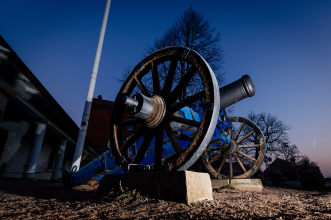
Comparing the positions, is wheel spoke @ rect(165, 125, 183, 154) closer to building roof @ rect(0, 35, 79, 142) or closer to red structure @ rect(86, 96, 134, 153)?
building roof @ rect(0, 35, 79, 142)

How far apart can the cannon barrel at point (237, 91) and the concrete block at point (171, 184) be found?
2.49 m

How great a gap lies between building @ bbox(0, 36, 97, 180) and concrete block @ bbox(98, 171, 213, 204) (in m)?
4.95

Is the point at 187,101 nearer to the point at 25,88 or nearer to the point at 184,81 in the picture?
the point at 184,81

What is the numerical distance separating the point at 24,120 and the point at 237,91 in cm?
1125

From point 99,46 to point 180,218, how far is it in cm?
734

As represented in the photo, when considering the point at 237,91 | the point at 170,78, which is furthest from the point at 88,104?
the point at 237,91

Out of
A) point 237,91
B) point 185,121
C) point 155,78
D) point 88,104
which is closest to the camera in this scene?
point 185,121

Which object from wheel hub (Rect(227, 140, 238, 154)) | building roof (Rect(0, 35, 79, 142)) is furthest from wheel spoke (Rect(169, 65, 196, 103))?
building roof (Rect(0, 35, 79, 142))

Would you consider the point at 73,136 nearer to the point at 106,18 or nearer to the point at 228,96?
the point at 106,18

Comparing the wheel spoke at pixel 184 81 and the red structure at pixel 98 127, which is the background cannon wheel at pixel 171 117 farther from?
the red structure at pixel 98 127

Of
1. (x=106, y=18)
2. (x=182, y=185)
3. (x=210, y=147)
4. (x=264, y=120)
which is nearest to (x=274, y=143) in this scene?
(x=264, y=120)

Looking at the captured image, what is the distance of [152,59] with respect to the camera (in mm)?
2814

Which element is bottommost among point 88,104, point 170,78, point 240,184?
point 240,184

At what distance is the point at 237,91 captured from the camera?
421cm
